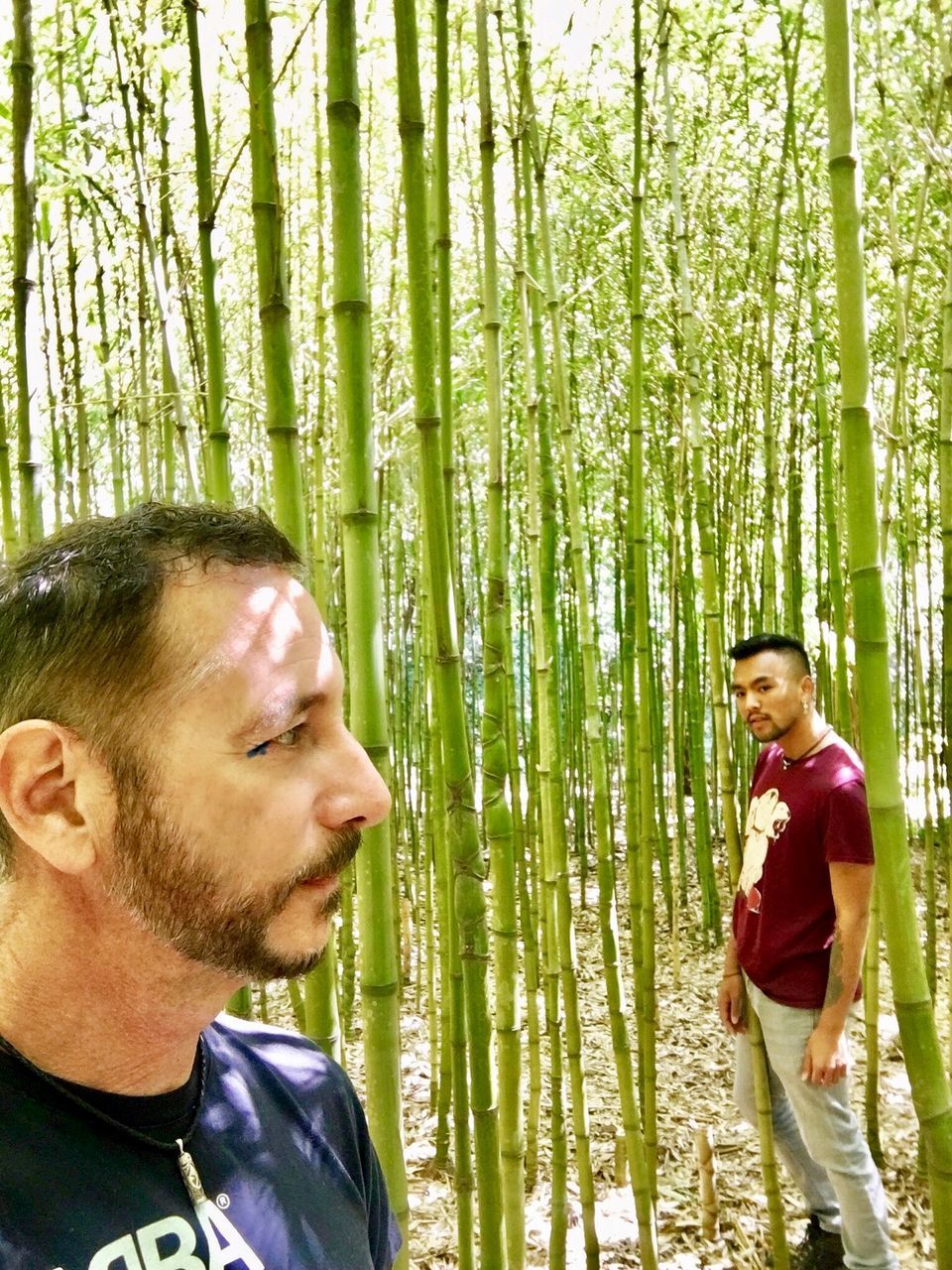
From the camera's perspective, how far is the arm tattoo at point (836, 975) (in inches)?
74.6

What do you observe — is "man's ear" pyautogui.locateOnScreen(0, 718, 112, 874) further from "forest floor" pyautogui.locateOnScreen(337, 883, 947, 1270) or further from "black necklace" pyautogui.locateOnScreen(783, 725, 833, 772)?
"forest floor" pyautogui.locateOnScreen(337, 883, 947, 1270)

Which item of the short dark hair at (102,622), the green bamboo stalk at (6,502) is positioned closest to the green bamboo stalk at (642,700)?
the green bamboo stalk at (6,502)

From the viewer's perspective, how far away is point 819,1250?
2176mm

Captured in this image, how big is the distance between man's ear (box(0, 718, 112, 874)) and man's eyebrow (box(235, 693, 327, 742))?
84mm

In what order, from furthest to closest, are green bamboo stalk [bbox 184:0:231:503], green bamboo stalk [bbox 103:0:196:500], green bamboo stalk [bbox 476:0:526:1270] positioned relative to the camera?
green bamboo stalk [bbox 103:0:196:500]
green bamboo stalk [bbox 476:0:526:1270]
green bamboo stalk [bbox 184:0:231:503]

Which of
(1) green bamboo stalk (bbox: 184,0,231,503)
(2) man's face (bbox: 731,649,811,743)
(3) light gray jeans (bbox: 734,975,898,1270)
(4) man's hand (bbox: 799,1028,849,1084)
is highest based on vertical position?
(1) green bamboo stalk (bbox: 184,0,231,503)

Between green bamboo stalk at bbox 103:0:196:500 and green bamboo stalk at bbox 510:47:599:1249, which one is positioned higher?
green bamboo stalk at bbox 103:0:196:500

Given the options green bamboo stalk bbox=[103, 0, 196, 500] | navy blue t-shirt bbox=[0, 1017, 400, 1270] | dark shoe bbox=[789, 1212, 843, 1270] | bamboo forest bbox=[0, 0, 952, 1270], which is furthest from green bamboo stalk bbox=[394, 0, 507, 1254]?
dark shoe bbox=[789, 1212, 843, 1270]

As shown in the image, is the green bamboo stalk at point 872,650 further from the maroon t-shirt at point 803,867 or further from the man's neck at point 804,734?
the man's neck at point 804,734

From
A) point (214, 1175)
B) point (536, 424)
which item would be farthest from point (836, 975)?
point (214, 1175)

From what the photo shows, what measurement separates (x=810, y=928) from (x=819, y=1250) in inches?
29.4

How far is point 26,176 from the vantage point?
1287 mm

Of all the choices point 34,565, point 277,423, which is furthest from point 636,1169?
point 34,565

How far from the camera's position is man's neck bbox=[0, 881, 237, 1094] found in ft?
1.98
